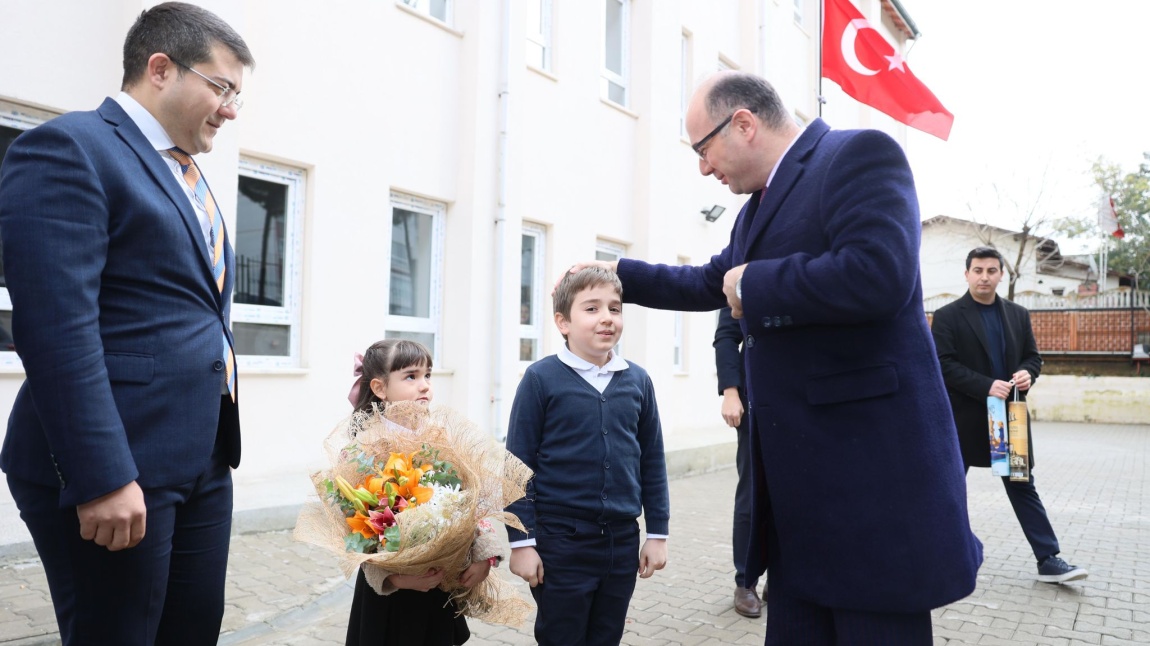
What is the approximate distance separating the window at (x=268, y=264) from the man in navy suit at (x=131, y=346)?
17.5 ft

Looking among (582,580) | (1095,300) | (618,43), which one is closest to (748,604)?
(582,580)

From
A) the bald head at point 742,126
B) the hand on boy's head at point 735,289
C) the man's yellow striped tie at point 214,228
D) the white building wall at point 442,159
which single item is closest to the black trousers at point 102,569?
the man's yellow striped tie at point 214,228

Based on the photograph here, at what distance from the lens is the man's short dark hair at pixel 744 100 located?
248 centimetres

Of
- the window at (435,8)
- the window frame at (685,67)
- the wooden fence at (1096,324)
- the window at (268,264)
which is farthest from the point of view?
the wooden fence at (1096,324)

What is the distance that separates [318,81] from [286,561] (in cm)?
446

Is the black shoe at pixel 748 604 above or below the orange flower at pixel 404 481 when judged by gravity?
below

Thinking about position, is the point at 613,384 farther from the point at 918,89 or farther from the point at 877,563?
the point at 918,89

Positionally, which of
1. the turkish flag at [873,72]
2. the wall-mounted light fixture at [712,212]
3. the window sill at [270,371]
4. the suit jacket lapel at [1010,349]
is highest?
the turkish flag at [873,72]

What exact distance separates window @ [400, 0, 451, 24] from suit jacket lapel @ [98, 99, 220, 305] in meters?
7.40

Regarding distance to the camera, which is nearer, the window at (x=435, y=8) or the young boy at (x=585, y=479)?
the young boy at (x=585, y=479)

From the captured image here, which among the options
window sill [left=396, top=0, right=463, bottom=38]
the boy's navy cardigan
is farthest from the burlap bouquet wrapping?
window sill [left=396, top=0, right=463, bottom=38]

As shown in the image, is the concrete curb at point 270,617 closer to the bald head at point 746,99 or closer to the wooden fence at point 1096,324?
the bald head at point 746,99

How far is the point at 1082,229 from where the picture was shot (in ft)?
115

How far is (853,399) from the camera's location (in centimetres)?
215
